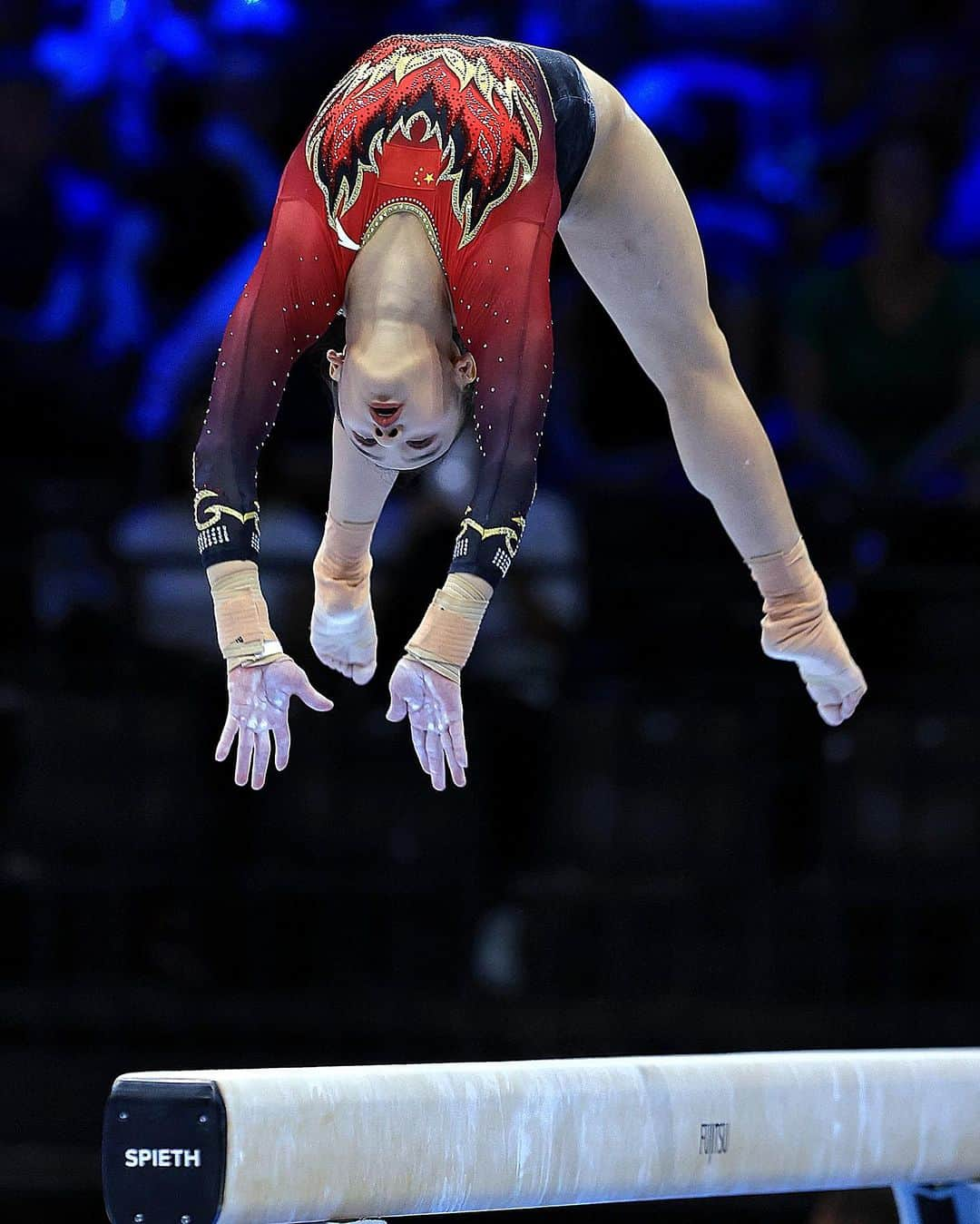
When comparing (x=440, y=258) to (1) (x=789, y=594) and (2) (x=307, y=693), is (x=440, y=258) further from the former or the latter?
(1) (x=789, y=594)

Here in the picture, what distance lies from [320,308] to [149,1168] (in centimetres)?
143

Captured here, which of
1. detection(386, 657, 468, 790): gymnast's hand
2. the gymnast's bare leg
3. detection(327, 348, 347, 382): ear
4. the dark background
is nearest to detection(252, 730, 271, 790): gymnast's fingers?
detection(386, 657, 468, 790): gymnast's hand

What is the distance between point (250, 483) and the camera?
3.12 m

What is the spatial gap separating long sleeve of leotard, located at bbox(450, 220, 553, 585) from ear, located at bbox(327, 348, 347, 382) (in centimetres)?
24

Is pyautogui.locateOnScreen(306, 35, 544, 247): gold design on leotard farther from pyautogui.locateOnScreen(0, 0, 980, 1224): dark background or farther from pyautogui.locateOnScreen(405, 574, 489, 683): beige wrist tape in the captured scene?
pyautogui.locateOnScreen(0, 0, 980, 1224): dark background

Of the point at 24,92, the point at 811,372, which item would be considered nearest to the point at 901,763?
the point at 811,372

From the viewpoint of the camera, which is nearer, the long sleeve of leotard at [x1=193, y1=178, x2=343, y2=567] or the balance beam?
the balance beam

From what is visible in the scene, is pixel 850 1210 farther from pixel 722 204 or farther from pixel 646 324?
pixel 722 204

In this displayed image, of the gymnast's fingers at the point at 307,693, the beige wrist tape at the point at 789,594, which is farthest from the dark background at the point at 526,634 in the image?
the gymnast's fingers at the point at 307,693

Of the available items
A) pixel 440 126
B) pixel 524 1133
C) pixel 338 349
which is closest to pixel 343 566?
pixel 338 349

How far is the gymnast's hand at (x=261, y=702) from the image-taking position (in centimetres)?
309

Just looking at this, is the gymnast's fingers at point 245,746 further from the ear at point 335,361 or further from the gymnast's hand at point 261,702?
the ear at point 335,361

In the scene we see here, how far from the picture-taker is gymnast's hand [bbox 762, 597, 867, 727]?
3947 millimetres

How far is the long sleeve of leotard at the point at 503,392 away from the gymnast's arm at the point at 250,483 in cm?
29
